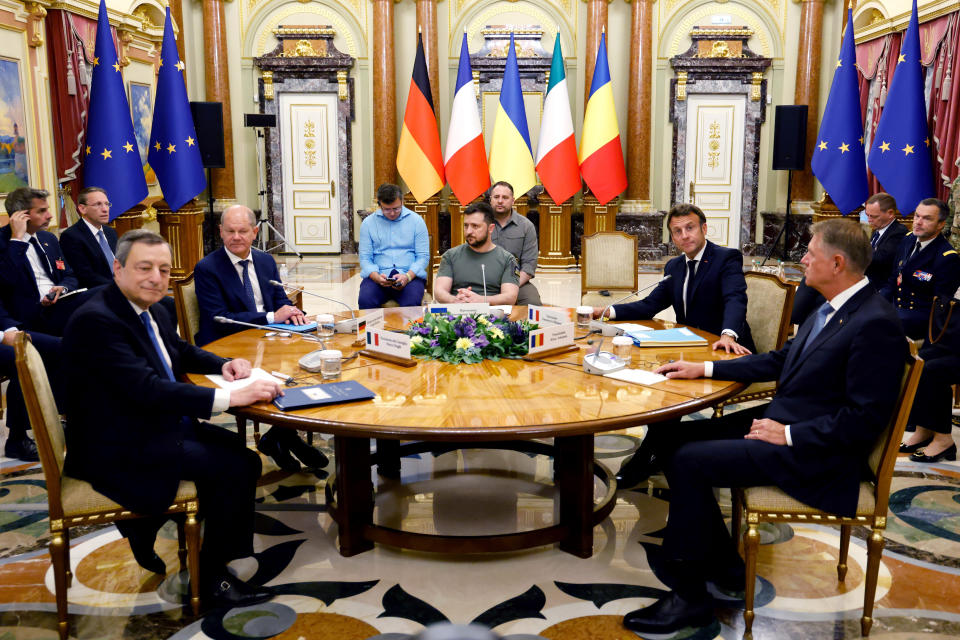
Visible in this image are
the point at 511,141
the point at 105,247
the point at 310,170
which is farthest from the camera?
the point at 310,170

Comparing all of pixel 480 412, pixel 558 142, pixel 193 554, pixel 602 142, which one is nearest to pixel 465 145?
pixel 558 142

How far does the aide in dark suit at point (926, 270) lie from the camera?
4.50 metres

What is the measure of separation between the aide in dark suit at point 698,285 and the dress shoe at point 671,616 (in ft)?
4.92

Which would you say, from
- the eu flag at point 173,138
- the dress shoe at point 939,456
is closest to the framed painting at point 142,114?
the eu flag at point 173,138

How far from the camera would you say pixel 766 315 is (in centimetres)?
405

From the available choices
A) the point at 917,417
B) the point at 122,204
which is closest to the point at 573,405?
the point at 917,417

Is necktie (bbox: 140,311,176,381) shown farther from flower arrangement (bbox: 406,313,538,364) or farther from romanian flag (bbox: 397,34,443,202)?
romanian flag (bbox: 397,34,443,202)

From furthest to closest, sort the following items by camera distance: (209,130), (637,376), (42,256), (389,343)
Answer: (209,130) → (42,256) → (389,343) → (637,376)

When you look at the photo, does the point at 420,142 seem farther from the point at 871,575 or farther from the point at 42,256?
the point at 871,575

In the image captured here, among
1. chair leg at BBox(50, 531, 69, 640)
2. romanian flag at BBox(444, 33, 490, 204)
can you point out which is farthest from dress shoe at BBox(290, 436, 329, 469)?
romanian flag at BBox(444, 33, 490, 204)

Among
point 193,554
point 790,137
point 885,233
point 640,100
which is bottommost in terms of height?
point 193,554

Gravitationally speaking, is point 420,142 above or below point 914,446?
above

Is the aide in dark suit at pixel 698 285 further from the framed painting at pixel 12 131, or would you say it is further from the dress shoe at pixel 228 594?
the framed painting at pixel 12 131

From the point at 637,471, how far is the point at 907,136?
15.4 ft
